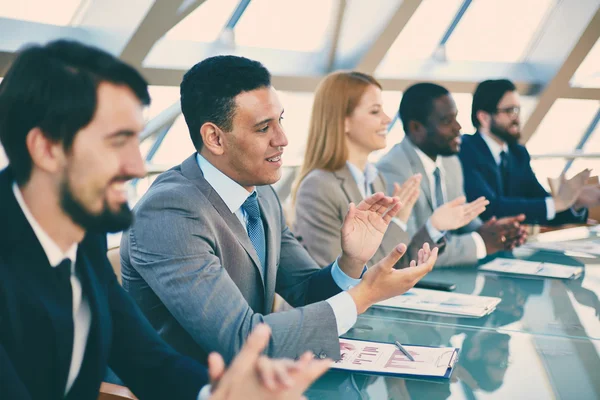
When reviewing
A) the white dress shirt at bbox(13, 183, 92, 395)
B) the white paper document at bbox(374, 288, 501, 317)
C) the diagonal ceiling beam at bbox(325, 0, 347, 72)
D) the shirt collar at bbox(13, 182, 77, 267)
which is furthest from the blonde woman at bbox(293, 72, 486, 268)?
the diagonal ceiling beam at bbox(325, 0, 347, 72)

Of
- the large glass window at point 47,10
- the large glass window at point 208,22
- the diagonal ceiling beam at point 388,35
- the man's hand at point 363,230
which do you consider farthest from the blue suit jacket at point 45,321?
the diagonal ceiling beam at point 388,35

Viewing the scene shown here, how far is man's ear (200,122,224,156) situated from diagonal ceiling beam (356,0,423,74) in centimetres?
520

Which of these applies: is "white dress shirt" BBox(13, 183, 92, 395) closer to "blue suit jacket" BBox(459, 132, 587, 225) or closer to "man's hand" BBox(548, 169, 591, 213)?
"blue suit jacket" BBox(459, 132, 587, 225)

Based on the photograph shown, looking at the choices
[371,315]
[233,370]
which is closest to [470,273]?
[371,315]

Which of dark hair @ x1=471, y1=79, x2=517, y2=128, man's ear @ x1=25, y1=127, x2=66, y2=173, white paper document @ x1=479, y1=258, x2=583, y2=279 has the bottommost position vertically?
man's ear @ x1=25, y1=127, x2=66, y2=173

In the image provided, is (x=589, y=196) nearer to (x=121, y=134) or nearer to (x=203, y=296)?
(x=203, y=296)

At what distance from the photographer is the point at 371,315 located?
7.06ft

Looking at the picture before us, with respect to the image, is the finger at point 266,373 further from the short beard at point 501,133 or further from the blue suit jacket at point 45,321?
the short beard at point 501,133

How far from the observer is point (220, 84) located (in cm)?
196

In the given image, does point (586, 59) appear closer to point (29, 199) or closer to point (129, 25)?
point (129, 25)

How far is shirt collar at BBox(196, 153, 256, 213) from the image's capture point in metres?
1.96

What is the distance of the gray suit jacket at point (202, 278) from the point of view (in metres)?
1.67

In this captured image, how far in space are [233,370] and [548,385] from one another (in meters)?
0.88

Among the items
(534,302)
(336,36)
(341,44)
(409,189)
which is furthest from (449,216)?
(341,44)
